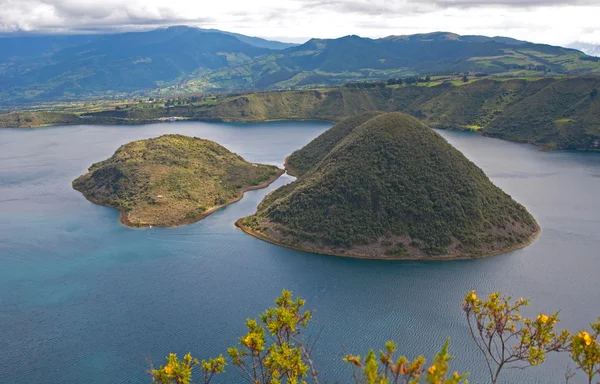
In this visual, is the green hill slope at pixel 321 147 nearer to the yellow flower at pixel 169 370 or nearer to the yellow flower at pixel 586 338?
the yellow flower at pixel 169 370

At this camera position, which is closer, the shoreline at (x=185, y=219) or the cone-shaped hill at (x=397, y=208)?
the cone-shaped hill at (x=397, y=208)

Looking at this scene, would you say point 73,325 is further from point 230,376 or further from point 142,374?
point 230,376

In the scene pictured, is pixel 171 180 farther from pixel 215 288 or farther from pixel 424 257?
pixel 424 257

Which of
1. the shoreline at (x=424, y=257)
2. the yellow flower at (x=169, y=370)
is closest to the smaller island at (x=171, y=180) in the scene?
the shoreline at (x=424, y=257)

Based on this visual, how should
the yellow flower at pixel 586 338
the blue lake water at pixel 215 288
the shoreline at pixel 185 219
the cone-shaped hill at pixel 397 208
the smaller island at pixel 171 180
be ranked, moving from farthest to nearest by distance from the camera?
the smaller island at pixel 171 180, the shoreline at pixel 185 219, the cone-shaped hill at pixel 397 208, the blue lake water at pixel 215 288, the yellow flower at pixel 586 338

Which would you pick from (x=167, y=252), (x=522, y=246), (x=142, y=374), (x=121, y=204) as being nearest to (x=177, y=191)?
(x=121, y=204)

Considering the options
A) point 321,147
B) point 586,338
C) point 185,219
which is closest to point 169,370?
point 586,338
